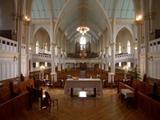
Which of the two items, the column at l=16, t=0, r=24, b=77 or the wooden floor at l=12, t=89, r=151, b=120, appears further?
the column at l=16, t=0, r=24, b=77

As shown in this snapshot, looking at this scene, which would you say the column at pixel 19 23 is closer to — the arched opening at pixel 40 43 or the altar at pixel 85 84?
the altar at pixel 85 84

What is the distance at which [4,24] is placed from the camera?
19641 mm

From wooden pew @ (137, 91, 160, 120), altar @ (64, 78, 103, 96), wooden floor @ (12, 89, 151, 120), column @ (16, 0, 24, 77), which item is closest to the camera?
wooden pew @ (137, 91, 160, 120)

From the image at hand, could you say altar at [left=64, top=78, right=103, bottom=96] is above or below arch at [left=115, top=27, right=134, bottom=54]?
below

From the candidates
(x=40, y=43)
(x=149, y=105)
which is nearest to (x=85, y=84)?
(x=149, y=105)

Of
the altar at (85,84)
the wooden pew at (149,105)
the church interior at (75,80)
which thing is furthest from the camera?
the altar at (85,84)

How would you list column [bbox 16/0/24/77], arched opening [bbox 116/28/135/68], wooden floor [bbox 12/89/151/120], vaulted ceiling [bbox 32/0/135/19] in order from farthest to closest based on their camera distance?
1. arched opening [bbox 116/28/135/68]
2. vaulted ceiling [bbox 32/0/135/19]
3. column [bbox 16/0/24/77]
4. wooden floor [bbox 12/89/151/120]

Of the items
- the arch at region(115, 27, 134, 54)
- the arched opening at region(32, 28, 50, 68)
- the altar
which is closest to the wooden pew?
the altar

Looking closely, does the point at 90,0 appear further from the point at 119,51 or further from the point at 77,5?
the point at 119,51

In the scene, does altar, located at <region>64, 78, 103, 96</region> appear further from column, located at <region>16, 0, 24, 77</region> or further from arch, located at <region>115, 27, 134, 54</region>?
arch, located at <region>115, 27, 134, 54</region>

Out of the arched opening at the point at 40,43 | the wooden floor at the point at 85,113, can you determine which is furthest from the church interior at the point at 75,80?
the arched opening at the point at 40,43

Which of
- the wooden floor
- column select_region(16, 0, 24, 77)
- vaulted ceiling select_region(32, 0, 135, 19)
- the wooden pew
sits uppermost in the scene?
vaulted ceiling select_region(32, 0, 135, 19)

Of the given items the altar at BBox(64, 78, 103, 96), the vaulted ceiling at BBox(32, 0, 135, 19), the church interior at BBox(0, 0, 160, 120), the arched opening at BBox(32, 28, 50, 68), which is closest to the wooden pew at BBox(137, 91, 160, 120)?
the church interior at BBox(0, 0, 160, 120)

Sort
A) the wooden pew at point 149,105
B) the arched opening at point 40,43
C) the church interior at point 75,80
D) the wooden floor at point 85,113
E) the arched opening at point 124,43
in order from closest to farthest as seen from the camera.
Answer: the wooden pew at point 149,105 → the wooden floor at point 85,113 → the church interior at point 75,80 → the arched opening at point 40,43 → the arched opening at point 124,43
